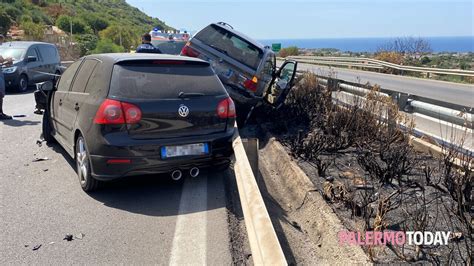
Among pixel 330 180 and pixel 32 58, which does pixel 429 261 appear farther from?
pixel 32 58

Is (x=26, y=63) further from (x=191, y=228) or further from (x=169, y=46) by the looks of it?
(x=191, y=228)

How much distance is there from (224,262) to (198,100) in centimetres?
234

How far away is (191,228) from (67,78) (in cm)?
365

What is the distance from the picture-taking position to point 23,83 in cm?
1527

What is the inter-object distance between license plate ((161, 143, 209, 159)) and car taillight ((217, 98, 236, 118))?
0.49 meters

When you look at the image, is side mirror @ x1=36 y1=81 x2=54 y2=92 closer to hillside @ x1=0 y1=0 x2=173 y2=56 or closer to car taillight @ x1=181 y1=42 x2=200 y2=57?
car taillight @ x1=181 y1=42 x2=200 y2=57

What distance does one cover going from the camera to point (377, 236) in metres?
3.57

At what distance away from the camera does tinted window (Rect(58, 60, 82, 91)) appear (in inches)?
254

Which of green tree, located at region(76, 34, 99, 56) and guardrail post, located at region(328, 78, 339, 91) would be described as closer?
guardrail post, located at region(328, 78, 339, 91)

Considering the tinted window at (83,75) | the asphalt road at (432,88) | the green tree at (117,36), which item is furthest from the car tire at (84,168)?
the green tree at (117,36)

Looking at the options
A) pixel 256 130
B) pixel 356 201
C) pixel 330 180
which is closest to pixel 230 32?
pixel 256 130

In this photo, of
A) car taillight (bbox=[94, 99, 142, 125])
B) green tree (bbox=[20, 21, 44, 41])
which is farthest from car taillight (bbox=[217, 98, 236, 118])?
green tree (bbox=[20, 21, 44, 41])

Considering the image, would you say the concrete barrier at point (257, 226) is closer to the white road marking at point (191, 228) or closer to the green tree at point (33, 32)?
the white road marking at point (191, 228)

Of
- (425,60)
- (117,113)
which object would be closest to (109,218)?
(117,113)
